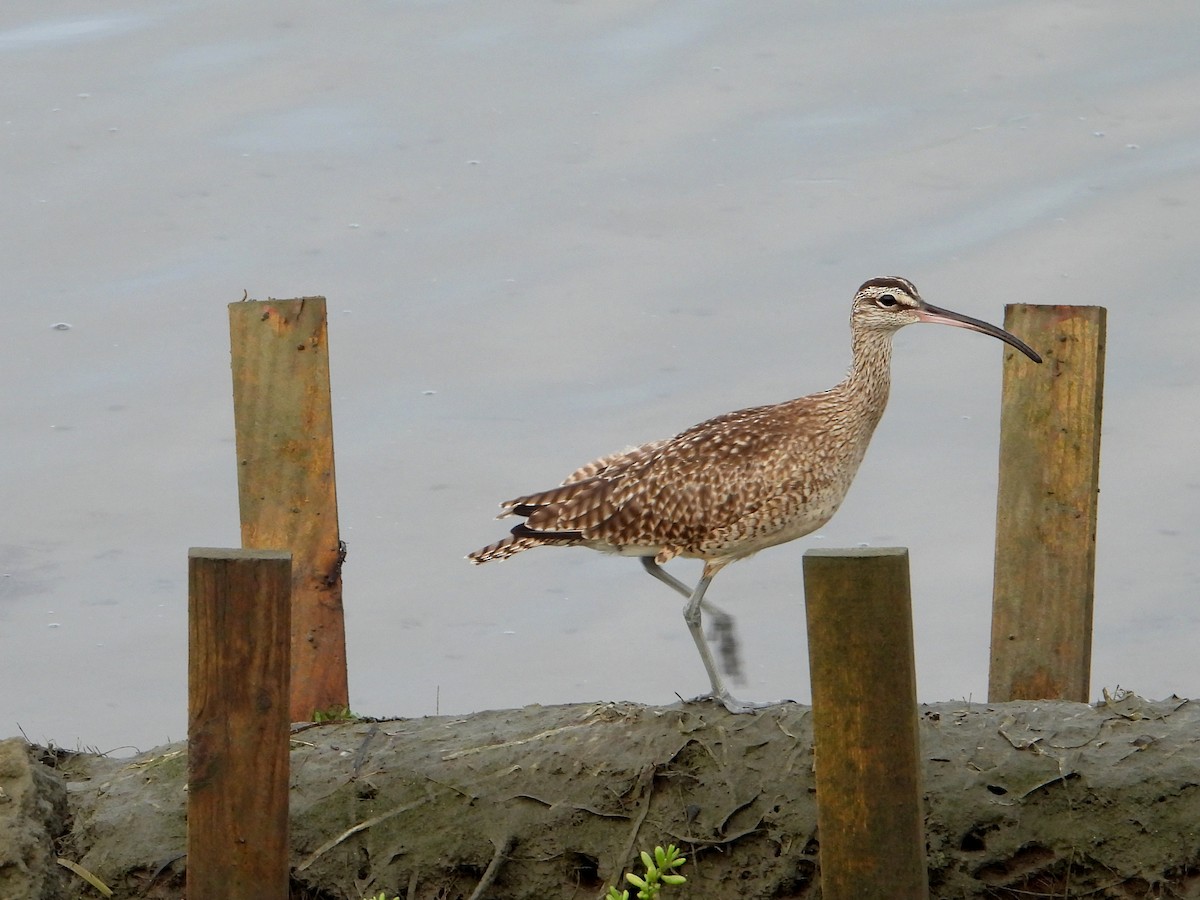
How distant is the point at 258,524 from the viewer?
6812 millimetres

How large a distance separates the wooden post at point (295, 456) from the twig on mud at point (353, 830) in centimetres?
71

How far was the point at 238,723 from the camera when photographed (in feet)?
15.7

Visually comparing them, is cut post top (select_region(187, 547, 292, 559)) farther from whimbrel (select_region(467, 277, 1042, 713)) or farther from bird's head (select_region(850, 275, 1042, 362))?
bird's head (select_region(850, 275, 1042, 362))

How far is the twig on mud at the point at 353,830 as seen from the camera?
19.7 feet

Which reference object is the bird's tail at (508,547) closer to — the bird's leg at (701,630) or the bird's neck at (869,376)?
the bird's leg at (701,630)

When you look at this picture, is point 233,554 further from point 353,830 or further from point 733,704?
point 733,704

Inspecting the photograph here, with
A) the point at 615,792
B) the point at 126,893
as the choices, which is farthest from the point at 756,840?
the point at 126,893

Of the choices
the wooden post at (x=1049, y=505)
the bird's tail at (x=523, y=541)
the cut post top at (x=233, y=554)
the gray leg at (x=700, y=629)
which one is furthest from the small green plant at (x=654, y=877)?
the bird's tail at (x=523, y=541)

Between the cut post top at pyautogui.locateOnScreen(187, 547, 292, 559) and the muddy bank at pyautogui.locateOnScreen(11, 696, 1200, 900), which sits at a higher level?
the cut post top at pyautogui.locateOnScreen(187, 547, 292, 559)

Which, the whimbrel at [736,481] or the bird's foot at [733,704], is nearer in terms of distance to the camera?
the bird's foot at [733,704]

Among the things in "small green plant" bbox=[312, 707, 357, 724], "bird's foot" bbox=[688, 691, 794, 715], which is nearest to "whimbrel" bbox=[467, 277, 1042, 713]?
"bird's foot" bbox=[688, 691, 794, 715]

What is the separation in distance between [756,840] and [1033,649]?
1.54m

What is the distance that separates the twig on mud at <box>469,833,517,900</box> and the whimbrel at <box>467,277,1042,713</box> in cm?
148

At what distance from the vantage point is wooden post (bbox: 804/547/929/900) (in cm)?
460
